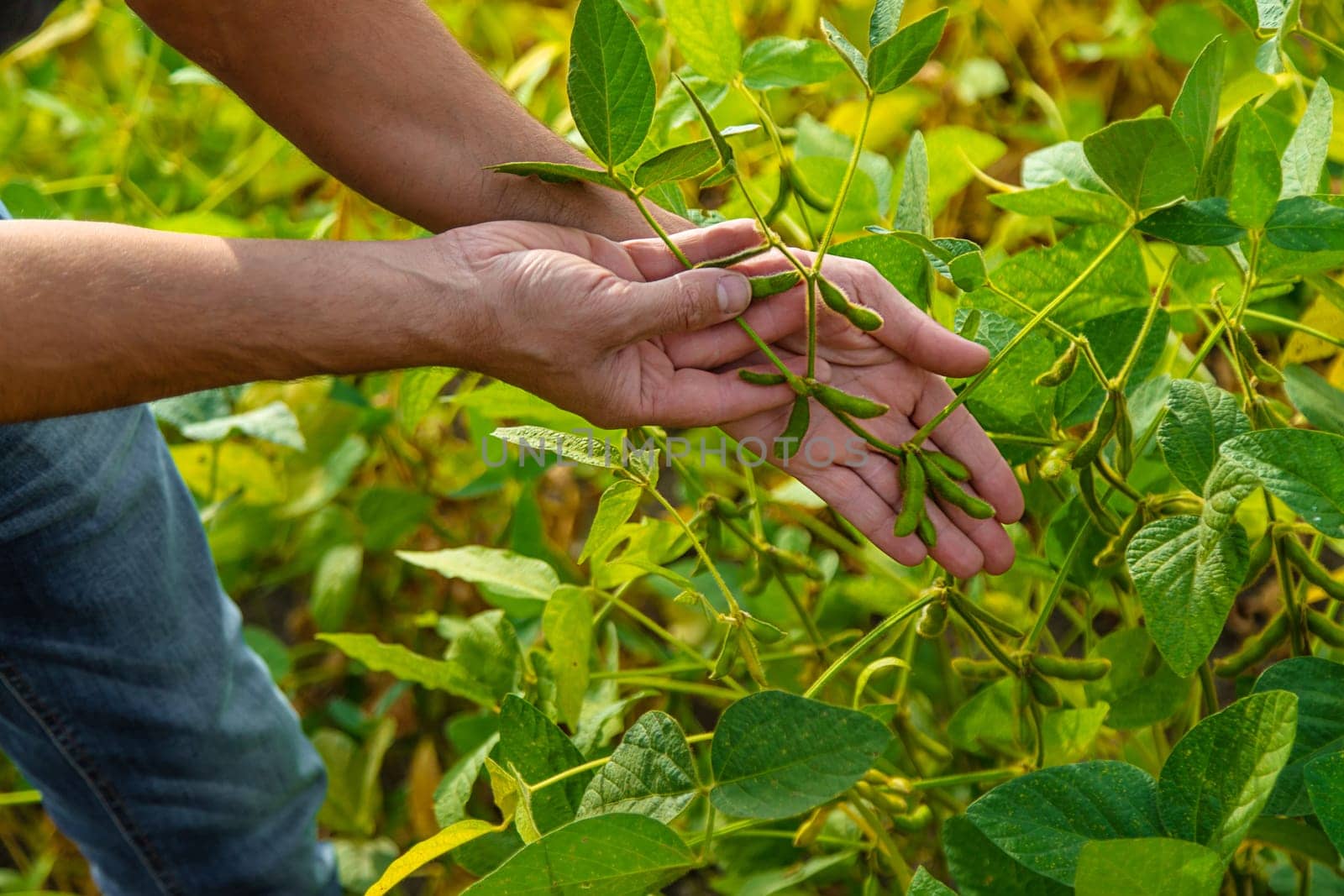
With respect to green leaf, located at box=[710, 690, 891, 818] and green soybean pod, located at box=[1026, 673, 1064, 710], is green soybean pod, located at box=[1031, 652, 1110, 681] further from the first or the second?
green leaf, located at box=[710, 690, 891, 818]

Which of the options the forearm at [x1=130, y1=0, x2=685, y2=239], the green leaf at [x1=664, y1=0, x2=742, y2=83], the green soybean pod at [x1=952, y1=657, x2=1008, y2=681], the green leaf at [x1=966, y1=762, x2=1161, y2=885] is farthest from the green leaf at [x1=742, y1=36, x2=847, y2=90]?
the green leaf at [x1=966, y1=762, x2=1161, y2=885]

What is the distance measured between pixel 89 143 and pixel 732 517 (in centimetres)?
145

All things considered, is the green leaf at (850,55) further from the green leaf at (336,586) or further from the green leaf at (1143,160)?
the green leaf at (336,586)

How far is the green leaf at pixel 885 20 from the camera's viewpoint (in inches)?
27.1

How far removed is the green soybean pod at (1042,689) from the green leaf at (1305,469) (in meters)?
0.19

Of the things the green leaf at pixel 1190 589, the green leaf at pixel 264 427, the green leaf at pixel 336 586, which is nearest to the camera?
the green leaf at pixel 1190 589

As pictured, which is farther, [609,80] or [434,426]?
[434,426]

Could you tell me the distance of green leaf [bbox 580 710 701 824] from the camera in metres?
0.67

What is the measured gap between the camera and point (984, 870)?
75 cm

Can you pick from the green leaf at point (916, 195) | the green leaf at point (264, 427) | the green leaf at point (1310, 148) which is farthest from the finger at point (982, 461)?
the green leaf at point (264, 427)

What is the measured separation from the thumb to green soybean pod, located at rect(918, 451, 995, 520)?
0.16 metres

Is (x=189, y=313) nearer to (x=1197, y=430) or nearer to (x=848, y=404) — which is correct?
(x=848, y=404)

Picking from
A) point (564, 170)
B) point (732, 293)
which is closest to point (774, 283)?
point (732, 293)

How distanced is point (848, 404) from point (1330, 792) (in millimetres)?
317
